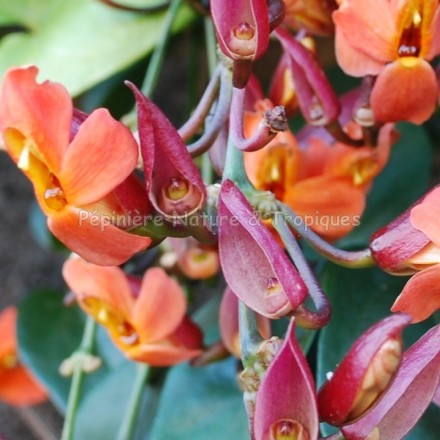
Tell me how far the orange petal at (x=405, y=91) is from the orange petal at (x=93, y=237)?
0.49ft

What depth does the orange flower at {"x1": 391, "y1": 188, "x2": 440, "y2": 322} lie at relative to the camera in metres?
0.32

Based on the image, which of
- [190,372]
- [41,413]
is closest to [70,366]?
[190,372]

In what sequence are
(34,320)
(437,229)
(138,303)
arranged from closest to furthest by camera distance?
(437,229)
(138,303)
(34,320)

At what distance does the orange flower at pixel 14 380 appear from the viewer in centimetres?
73

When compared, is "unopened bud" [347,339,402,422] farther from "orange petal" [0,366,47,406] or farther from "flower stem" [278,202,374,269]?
"orange petal" [0,366,47,406]

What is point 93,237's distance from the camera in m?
0.33

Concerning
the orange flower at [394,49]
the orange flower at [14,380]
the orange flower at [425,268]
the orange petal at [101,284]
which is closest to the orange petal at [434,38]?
the orange flower at [394,49]

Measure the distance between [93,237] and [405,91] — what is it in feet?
0.58

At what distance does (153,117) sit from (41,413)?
23.7 inches

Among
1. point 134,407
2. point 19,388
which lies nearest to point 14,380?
point 19,388

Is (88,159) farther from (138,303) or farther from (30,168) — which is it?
(138,303)

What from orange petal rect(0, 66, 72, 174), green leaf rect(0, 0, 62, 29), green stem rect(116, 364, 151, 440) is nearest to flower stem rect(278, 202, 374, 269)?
orange petal rect(0, 66, 72, 174)

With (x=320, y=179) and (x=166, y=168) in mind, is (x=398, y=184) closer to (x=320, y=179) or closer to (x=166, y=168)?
(x=320, y=179)

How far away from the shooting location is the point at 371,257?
1.19 ft
